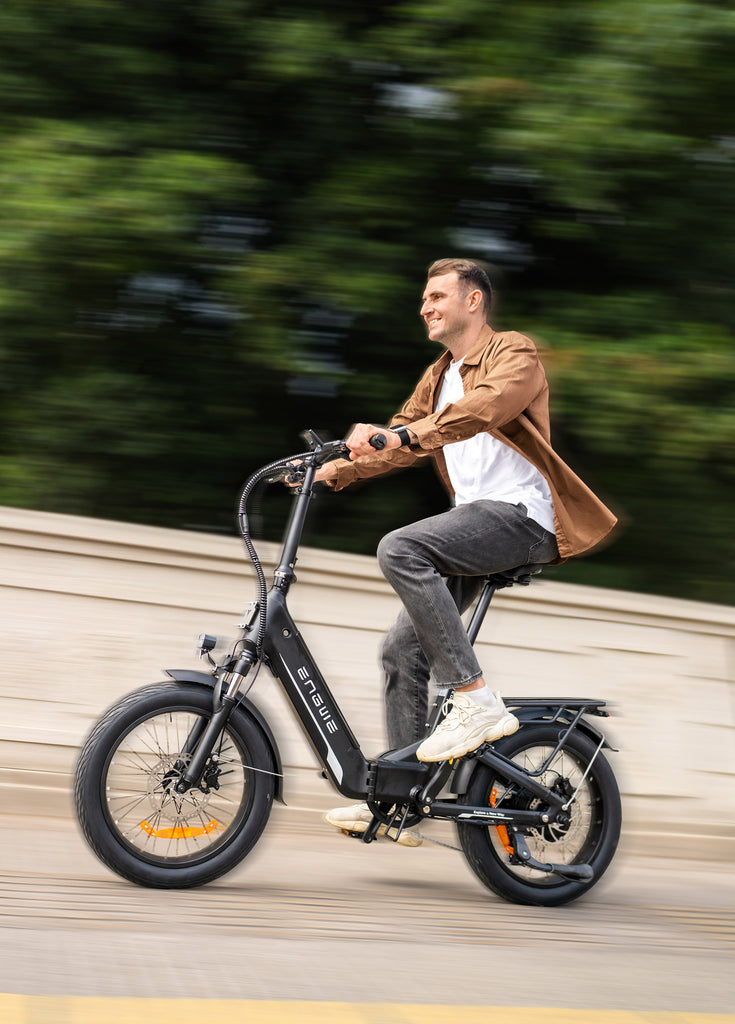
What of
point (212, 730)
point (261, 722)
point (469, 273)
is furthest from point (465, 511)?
point (212, 730)

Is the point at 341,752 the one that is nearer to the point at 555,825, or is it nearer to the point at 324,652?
the point at 555,825

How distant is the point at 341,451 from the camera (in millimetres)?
4172

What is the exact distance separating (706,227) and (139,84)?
282cm

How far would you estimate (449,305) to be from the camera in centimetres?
432

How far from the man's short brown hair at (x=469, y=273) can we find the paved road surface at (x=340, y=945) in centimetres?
198

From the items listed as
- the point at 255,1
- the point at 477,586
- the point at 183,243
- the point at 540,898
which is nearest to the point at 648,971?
the point at 540,898

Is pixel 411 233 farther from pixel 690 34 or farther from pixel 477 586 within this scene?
pixel 477 586

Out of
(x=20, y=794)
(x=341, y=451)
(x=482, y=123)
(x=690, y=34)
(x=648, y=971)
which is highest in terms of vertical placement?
(x=690, y=34)

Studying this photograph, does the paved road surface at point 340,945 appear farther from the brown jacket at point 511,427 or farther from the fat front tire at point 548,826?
the brown jacket at point 511,427

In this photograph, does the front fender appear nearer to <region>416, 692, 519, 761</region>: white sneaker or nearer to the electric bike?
the electric bike

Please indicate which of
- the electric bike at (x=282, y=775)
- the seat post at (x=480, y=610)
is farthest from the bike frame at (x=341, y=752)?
the seat post at (x=480, y=610)

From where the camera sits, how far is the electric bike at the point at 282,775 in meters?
3.92

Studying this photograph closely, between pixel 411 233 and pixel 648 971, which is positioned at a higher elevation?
pixel 411 233

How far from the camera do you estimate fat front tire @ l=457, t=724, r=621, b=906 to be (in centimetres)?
429
